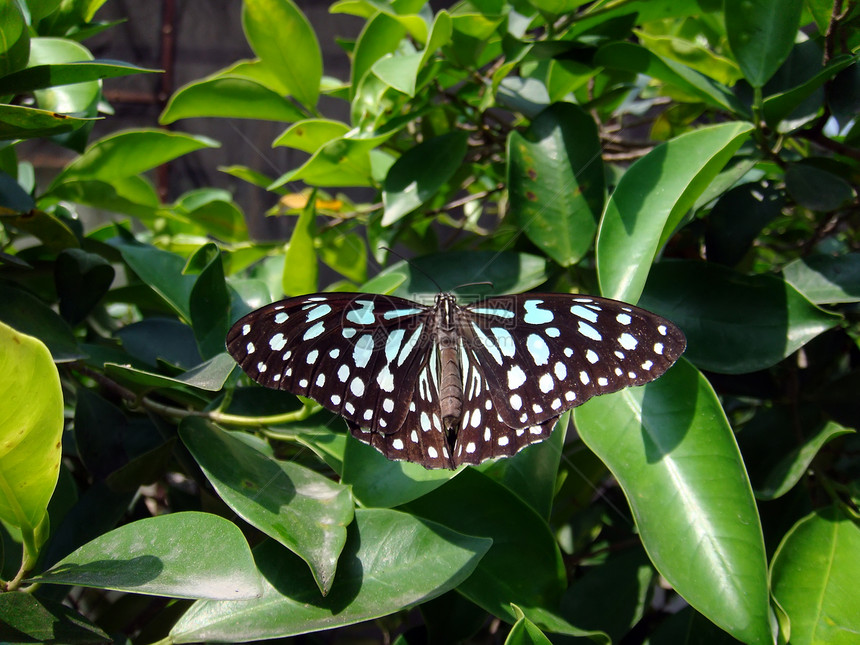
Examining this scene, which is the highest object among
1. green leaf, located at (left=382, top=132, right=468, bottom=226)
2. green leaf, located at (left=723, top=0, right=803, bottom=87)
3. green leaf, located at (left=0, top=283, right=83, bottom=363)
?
green leaf, located at (left=723, top=0, right=803, bottom=87)

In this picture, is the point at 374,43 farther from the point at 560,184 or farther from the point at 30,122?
the point at 30,122

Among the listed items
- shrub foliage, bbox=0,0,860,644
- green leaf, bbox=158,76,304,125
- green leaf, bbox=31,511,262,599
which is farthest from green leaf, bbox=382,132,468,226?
green leaf, bbox=31,511,262,599

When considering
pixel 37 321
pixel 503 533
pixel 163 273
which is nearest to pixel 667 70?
pixel 503 533

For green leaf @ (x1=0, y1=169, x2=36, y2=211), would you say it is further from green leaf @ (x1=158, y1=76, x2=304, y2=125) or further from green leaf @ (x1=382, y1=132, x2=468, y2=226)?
green leaf @ (x1=382, y1=132, x2=468, y2=226)

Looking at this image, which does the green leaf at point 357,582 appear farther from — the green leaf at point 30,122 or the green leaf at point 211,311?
the green leaf at point 30,122

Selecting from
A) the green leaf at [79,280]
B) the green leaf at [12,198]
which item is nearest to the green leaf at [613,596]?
the green leaf at [79,280]

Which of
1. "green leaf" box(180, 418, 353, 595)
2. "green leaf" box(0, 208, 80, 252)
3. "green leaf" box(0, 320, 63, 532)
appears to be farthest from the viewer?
"green leaf" box(0, 208, 80, 252)
